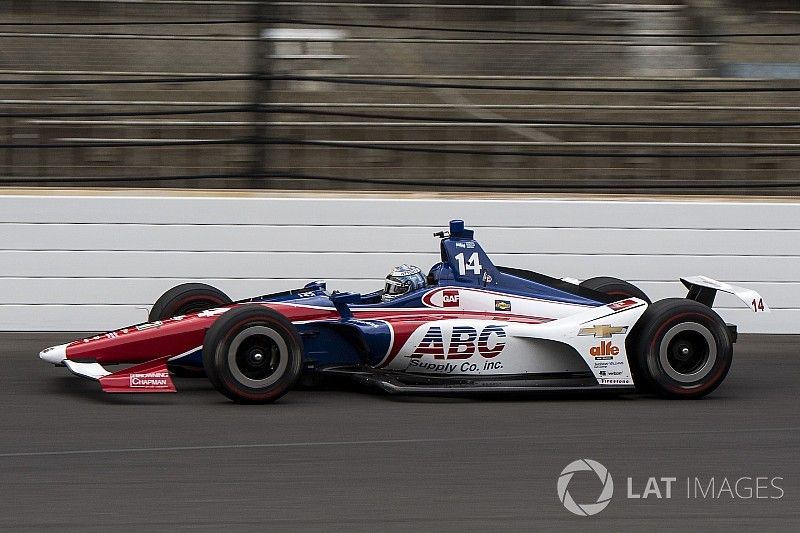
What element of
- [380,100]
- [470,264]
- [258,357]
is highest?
[380,100]

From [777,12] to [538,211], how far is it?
176 inches

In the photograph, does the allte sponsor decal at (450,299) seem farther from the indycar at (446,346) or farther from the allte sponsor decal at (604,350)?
the allte sponsor decal at (604,350)

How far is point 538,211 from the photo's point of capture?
8883mm

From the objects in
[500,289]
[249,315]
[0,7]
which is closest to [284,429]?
[249,315]

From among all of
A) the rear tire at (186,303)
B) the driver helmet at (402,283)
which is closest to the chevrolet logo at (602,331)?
the driver helmet at (402,283)

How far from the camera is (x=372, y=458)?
205 inches

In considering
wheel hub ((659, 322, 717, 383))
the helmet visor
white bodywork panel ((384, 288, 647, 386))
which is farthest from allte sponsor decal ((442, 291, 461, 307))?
wheel hub ((659, 322, 717, 383))

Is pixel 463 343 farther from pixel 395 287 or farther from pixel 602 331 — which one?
pixel 602 331

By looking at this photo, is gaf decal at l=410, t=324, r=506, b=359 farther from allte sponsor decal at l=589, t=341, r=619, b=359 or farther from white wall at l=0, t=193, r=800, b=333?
white wall at l=0, t=193, r=800, b=333

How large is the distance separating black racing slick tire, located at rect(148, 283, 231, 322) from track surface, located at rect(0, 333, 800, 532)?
0.52 meters

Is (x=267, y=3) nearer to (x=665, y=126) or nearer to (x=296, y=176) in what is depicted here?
(x=296, y=176)

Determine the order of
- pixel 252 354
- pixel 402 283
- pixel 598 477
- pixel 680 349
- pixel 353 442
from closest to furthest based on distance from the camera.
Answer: pixel 598 477, pixel 353 442, pixel 252 354, pixel 680 349, pixel 402 283

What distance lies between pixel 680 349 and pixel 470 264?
47.6 inches

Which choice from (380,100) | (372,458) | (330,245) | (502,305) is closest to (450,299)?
(502,305)
